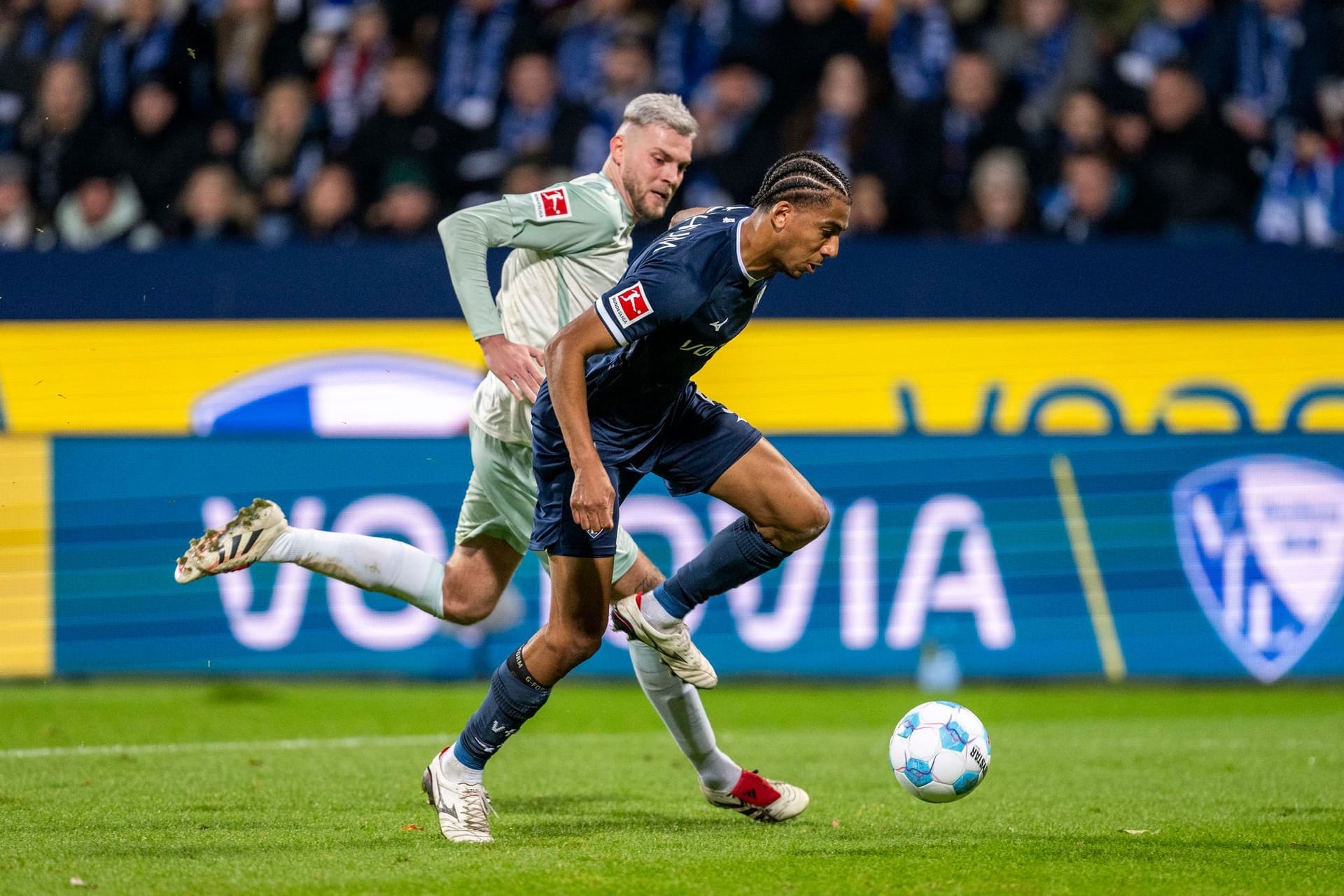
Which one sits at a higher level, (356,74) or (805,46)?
(805,46)

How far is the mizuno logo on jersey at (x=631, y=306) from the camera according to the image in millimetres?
4945

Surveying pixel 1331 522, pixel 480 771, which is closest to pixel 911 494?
pixel 1331 522

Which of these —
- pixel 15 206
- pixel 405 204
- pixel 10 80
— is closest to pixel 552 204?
pixel 405 204

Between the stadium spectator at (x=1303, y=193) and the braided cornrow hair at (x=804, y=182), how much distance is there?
7352 millimetres

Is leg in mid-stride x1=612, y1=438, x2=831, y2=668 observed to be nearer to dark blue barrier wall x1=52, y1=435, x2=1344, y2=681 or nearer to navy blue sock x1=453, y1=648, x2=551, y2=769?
navy blue sock x1=453, y1=648, x2=551, y2=769

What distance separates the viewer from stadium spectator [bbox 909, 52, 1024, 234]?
11680 mm

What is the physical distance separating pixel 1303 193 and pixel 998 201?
82.9 inches

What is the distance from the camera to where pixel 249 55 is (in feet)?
41.7

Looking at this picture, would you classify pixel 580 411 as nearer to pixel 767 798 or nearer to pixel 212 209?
pixel 767 798

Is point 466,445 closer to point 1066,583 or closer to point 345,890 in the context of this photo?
point 1066,583

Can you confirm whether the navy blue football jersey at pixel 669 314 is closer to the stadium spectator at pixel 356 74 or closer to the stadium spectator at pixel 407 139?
the stadium spectator at pixel 407 139

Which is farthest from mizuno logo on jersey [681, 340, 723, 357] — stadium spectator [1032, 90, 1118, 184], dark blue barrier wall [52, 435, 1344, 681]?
stadium spectator [1032, 90, 1118, 184]

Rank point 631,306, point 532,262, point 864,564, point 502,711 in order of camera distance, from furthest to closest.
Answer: point 864,564 < point 532,262 < point 502,711 < point 631,306

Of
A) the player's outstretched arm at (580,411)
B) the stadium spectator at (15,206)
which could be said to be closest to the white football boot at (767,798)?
the player's outstretched arm at (580,411)
